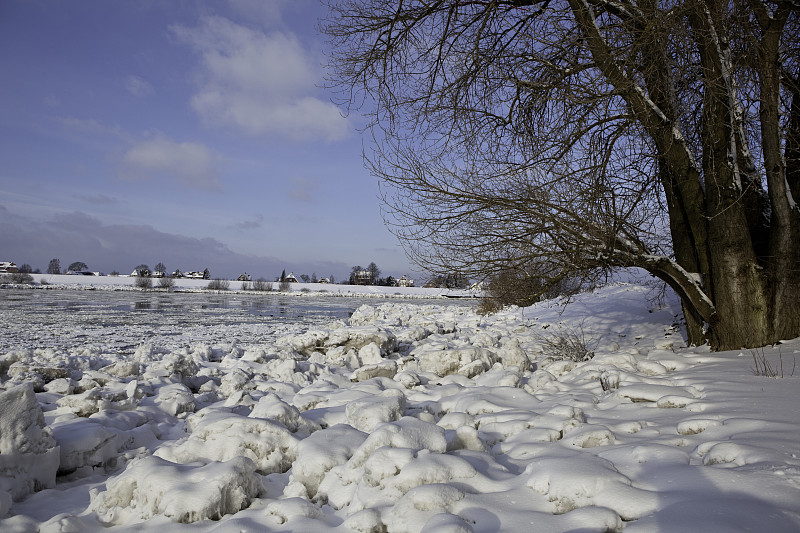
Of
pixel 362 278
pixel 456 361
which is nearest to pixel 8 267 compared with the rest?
pixel 362 278

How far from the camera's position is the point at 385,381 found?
199 inches

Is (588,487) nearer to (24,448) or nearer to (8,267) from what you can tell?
(24,448)

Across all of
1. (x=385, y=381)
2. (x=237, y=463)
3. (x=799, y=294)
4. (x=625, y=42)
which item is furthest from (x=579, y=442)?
(x=625, y=42)

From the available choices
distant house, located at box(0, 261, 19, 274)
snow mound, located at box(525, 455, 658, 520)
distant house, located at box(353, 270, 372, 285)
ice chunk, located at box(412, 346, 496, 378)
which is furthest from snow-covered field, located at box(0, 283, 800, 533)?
distant house, located at box(0, 261, 19, 274)

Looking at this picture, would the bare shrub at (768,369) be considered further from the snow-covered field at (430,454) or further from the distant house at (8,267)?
the distant house at (8,267)

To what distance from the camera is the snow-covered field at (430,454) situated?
6.36ft

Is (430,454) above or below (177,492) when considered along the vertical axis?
above

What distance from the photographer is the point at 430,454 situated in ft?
7.94

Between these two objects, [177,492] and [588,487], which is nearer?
[588,487]

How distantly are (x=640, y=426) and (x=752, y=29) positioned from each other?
4169 mm

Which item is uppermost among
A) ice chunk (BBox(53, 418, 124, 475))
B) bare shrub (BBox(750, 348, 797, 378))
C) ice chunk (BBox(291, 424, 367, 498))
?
bare shrub (BBox(750, 348, 797, 378))

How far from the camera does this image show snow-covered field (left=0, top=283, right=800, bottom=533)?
1.94 m

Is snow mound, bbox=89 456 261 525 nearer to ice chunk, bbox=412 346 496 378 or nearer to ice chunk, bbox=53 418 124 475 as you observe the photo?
ice chunk, bbox=53 418 124 475

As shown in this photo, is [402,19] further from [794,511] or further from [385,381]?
[794,511]
